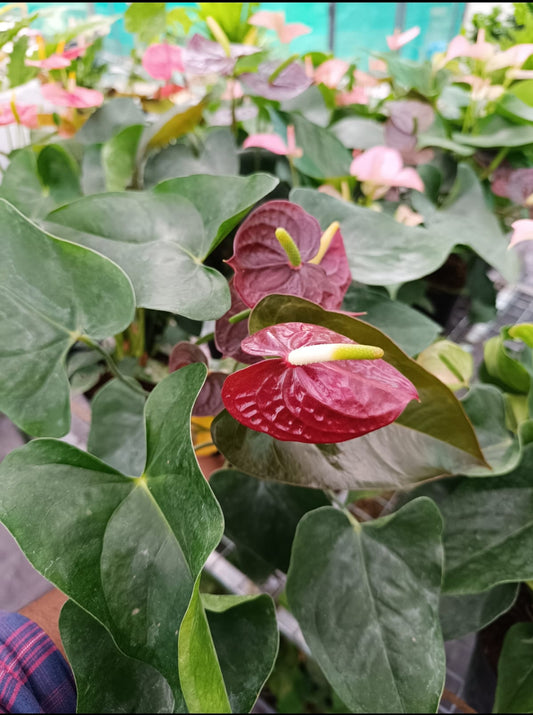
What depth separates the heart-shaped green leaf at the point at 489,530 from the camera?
0.39 metres

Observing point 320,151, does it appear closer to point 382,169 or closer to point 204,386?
point 382,169

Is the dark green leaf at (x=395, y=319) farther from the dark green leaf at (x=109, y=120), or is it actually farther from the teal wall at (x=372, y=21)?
the teal wall at (x=372, y=21)

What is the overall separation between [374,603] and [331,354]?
0.75 feet

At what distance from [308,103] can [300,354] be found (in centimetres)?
59

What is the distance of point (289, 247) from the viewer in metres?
0.33

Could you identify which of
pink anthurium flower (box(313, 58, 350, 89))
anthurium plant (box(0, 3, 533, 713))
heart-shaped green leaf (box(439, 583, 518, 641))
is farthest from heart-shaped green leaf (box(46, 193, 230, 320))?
pink anthurium flower (box(313, 58, 350, 89))

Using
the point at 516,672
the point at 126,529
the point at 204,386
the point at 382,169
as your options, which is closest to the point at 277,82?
the point at 382,169

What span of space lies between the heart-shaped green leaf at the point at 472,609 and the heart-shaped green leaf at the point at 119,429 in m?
0.29

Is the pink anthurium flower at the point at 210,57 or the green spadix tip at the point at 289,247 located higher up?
the pink anthurium flower at the point at 210,57

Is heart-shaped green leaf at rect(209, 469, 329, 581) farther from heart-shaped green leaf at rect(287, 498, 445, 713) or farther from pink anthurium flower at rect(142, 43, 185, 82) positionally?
pink anthurium flower at rect(142, 43, 185, 82)

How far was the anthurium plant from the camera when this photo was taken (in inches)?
10.6

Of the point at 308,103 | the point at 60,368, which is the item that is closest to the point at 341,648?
the point at 60,368

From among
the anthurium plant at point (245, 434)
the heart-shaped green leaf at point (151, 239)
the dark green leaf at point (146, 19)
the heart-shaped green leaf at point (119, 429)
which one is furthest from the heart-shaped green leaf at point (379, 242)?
the dark green leaf at point (146, 19)

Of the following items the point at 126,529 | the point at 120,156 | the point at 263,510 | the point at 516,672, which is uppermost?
the point at 120,156
